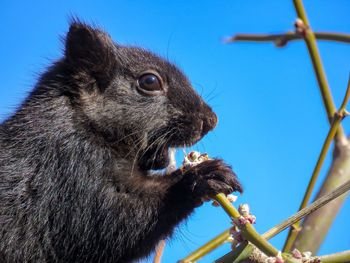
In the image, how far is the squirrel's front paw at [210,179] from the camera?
3.81m

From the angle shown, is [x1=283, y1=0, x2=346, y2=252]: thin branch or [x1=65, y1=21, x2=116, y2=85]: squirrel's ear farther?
[x1=65, y1=21, x2=116, y2=85]: squirrel's ear

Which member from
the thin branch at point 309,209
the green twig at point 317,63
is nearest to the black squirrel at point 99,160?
the green twig at point 317,63

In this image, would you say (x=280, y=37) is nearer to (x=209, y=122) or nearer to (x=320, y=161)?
(x=320, y=161)

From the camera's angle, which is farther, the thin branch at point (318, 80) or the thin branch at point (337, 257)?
the thin branch at point (318, 80)

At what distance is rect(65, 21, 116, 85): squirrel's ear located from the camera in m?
4.89

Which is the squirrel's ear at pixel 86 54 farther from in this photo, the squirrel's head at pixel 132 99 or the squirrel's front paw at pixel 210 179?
the squirrel's front paw at pixel 210 179

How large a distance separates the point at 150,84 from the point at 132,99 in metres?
0.21

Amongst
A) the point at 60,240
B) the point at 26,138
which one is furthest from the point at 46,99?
the point at 60,240

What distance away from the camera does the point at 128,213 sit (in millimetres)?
4180

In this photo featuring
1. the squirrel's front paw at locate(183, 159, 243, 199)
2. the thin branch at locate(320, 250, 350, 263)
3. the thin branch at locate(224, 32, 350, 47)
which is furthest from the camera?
the squirrel's front paw at locate(183, 159, 243, 199)

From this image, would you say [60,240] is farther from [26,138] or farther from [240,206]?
[240,206]

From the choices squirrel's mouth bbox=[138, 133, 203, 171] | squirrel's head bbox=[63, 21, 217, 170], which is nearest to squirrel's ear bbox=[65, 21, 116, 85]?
squirrel's head bbox=[63, 21, 217, 170]

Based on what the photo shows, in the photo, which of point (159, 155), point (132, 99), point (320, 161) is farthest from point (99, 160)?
point (320, 161)

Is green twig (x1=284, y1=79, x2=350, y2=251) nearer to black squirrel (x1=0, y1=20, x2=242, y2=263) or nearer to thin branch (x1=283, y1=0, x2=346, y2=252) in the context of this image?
thin branch (x1=283, y1=0, x2=346, y2=252)
